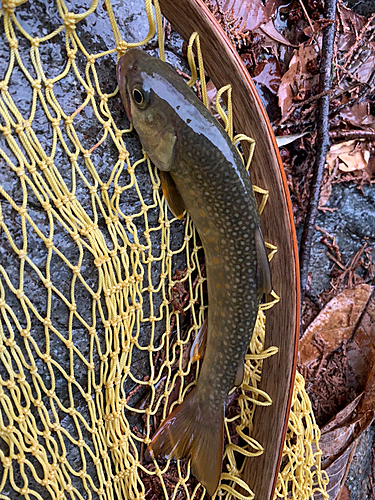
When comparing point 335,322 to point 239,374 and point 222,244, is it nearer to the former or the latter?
point 239,374

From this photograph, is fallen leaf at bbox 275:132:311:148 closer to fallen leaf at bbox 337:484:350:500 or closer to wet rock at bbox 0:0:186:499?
wet rock at bbox 0:0:186:499

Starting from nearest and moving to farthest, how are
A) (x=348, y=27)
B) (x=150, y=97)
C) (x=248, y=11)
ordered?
(x=150, y=97) < (x=248, y=11) < (x=348, y=27)

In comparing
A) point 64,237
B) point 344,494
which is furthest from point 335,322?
point 64,237

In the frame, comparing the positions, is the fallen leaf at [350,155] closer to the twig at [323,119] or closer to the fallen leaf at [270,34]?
the twig at [323,119]

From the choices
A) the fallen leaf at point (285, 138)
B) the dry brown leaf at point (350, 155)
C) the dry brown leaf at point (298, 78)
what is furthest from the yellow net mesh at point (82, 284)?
the dry brown leaf at point (350, 155)

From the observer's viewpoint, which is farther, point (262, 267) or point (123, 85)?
point (262, 267)
